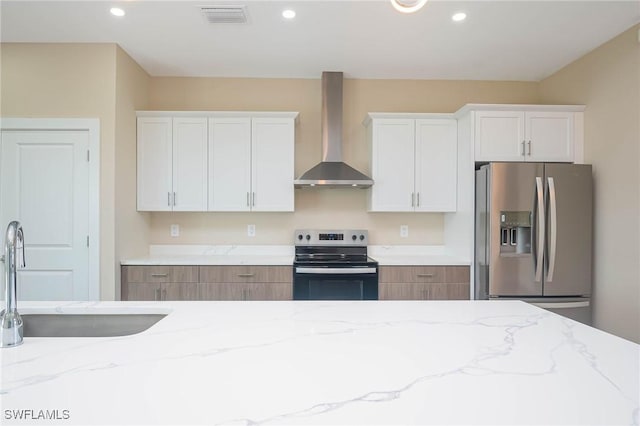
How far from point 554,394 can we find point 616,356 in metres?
0.36

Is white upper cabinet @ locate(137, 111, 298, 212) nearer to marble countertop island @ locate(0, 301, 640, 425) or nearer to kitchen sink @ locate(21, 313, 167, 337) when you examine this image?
kitchen sink @ locate(21, 313, 167, 337)

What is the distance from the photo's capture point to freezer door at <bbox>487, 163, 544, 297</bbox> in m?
2.80

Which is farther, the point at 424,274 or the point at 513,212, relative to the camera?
the point at 424,274

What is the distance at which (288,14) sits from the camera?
8.00 ft

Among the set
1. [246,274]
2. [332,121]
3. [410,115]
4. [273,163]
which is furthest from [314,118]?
[246,274]

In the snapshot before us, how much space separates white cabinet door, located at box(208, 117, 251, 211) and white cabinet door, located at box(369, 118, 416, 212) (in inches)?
45.4

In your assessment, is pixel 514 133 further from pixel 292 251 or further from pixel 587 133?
pixel 292 251

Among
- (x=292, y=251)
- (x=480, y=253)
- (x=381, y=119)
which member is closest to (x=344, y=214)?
(x=292, y=251)

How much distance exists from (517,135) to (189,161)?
2842mm

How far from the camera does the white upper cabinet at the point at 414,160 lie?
3.33 metres

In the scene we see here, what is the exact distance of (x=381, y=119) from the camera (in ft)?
10.9

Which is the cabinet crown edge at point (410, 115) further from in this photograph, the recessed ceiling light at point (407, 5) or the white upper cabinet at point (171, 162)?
the recessed ceiling light at point (407, 5)

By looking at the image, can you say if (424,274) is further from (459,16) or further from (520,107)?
(459,16)

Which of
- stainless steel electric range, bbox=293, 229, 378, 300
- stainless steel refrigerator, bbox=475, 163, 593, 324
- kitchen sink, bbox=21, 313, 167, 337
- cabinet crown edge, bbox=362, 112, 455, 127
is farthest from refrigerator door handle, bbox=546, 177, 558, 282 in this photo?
kitchen sink, bbox=21, 313, 167, 337
